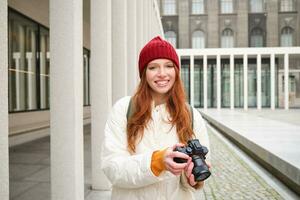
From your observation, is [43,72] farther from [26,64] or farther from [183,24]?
[183,24]

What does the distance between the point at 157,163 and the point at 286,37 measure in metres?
42.3

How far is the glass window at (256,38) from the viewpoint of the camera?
40938 millimetres

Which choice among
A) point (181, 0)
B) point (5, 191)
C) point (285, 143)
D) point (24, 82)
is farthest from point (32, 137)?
point (181, 0)

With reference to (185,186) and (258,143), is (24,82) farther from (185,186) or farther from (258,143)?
(185,186)

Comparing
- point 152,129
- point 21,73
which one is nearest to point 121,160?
point 152,129

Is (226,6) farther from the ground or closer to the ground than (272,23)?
farther from the ground

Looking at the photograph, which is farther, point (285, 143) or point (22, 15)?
point (22, 15)

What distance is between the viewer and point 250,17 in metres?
41.5

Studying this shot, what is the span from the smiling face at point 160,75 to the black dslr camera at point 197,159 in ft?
1.73

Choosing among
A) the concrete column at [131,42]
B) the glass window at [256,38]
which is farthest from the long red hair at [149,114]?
the glass window at [256,38]

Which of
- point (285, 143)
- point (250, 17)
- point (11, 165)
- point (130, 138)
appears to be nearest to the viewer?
point (130, 138)

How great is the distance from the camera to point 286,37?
4019 centimetres

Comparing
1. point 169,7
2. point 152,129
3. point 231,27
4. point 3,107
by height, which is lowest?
point 152,129

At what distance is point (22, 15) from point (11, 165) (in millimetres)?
6048
